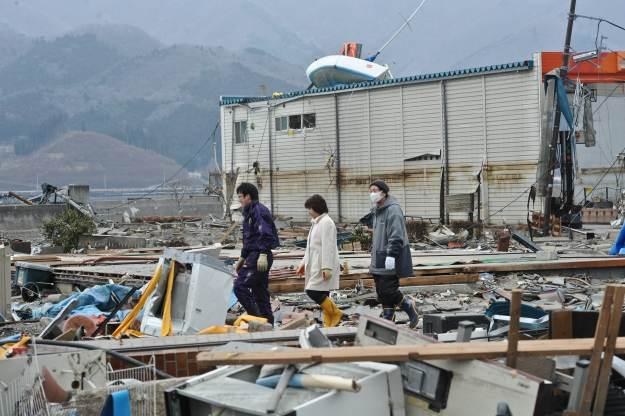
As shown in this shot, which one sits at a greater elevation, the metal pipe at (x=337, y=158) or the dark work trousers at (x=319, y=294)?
the metal pipe at (x=337, y=158)

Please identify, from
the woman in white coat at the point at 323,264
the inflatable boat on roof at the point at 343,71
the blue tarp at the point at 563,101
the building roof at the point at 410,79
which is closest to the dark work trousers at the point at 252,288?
the woman in white coat at the point at 323,264

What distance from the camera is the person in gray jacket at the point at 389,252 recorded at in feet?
30.5

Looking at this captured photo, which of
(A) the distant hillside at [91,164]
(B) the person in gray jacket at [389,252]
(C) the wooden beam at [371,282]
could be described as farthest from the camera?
(A) the distant hillside at [91,164]

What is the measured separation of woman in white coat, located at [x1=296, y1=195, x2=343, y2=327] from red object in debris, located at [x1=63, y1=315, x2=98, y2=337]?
242 cm

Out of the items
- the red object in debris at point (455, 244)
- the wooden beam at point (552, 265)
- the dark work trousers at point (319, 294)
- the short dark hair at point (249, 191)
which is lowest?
the red object in debris at point (455, 244)

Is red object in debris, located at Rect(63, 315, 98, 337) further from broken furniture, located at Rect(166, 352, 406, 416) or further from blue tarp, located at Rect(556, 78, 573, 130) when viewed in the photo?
blue tarp, located at Rect(556, 78, 573, 130)

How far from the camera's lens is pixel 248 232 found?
32.7 feet

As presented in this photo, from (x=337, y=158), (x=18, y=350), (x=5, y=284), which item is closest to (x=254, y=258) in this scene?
(x=5, y=284)

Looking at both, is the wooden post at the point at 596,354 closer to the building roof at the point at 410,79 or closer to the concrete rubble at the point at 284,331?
the concrete rubble at the point at 284,331

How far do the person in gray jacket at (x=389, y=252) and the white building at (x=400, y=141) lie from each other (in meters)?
18.3

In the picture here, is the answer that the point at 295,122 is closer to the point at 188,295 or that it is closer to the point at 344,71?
the point at 344,71

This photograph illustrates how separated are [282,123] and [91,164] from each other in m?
137

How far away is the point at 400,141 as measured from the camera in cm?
3094

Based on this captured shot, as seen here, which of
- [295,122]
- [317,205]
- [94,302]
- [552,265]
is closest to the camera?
[317,205]
